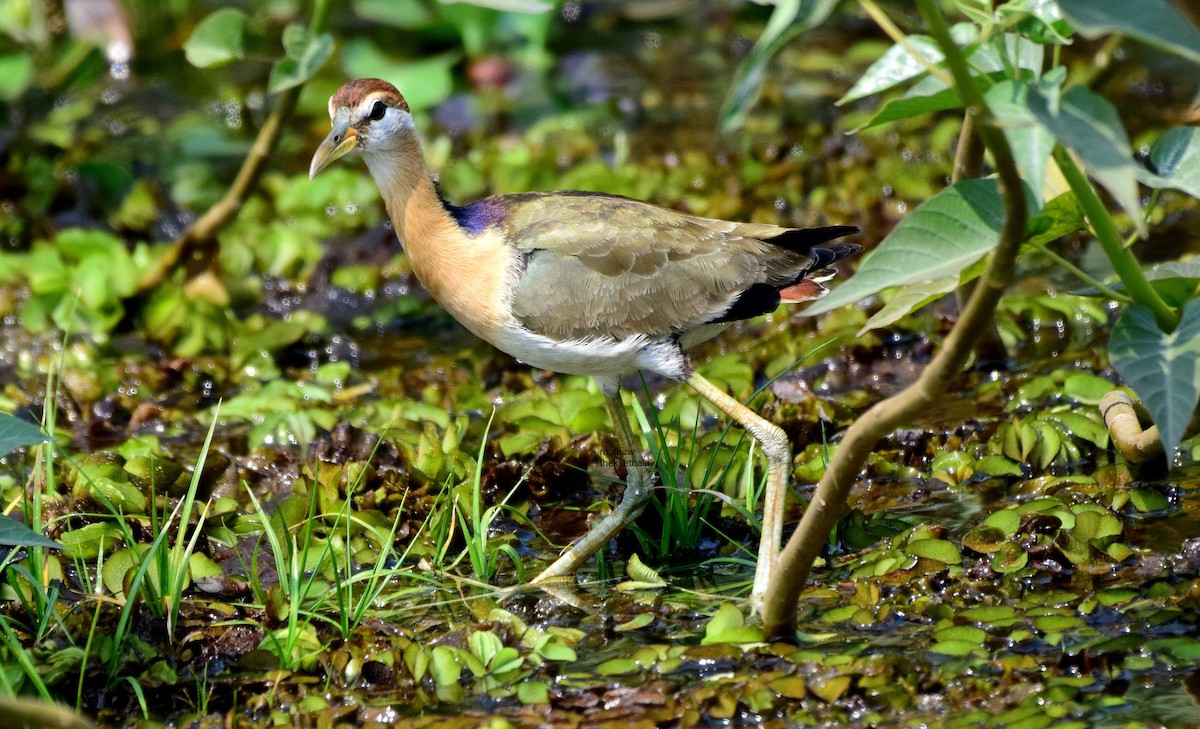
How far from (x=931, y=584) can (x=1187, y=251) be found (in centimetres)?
310

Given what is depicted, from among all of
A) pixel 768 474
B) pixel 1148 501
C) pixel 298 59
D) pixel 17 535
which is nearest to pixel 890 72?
pixel 768 474

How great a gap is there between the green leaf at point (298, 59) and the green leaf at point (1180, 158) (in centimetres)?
301

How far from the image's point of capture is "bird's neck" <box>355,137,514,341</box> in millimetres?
4316

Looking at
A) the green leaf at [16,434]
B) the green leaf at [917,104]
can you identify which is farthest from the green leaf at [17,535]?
the green leaf at [917,104]

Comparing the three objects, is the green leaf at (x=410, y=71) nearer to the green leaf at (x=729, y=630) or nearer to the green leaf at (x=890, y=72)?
the green leaf at (x=729, y=630)

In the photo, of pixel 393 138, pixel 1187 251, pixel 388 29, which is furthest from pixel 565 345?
pixel 388 29

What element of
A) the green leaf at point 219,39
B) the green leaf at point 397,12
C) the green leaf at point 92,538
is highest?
the green leaf at point 397,12

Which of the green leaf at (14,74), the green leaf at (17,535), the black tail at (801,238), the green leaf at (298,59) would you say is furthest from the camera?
the green leaf at (14,74)

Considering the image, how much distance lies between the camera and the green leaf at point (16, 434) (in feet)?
9.96

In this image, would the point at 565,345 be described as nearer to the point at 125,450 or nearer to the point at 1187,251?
the point at 125,450

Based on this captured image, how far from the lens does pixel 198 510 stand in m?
4.46

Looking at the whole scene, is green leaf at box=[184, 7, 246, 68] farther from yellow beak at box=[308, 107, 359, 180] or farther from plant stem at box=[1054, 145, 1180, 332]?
plant stem at box=[1054, 145, 1180, 332]

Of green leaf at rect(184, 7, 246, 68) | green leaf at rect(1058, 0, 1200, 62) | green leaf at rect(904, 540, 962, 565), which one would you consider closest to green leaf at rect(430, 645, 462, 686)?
green leaf at rect(904, 540, 962, 565)

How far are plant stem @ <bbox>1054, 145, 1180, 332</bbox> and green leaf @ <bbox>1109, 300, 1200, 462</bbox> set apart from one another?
0.14ft
